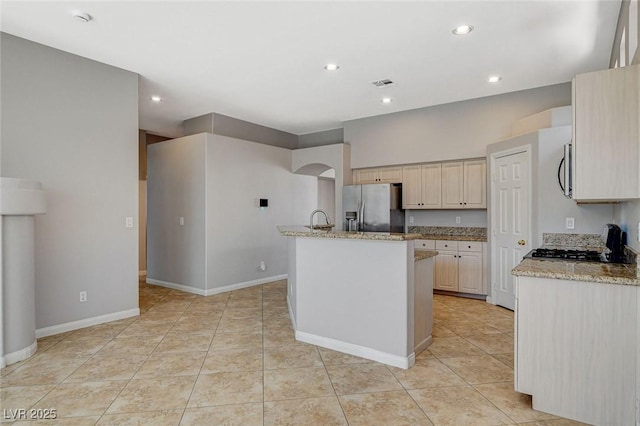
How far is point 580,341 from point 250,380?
2.21 meters

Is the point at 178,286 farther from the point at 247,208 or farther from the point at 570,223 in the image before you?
the point at 570,223

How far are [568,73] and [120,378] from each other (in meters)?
5.62

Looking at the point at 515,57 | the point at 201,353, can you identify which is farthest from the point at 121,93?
the point at 515,57

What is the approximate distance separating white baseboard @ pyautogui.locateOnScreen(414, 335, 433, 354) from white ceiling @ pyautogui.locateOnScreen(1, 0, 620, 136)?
9.38 feet

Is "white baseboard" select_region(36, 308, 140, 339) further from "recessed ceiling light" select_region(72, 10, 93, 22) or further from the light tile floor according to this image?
"recessed ceiling light" select_region(72, 10, 93, 22)

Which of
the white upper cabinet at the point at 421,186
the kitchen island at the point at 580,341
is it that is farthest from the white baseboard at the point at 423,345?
the white upper cabinet at the point at 421,186

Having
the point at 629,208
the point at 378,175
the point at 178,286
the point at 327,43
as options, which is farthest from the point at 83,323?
the point at 629,208

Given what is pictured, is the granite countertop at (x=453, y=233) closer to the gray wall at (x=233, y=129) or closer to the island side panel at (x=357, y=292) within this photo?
the island side panel at (x=357, y=292)

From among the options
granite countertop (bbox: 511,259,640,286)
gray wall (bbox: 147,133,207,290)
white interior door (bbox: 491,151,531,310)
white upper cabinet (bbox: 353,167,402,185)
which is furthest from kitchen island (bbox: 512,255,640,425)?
gray wall (bbox: 147,133,207,290)

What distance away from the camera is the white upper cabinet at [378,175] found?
238 inches

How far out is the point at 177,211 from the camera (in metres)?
5.89

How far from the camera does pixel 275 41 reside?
345 cm

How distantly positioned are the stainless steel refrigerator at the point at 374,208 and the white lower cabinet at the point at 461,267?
823 millimetres

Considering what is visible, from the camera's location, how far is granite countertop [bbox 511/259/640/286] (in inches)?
79.0
